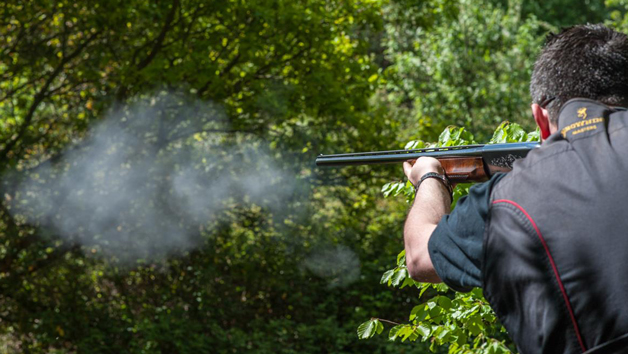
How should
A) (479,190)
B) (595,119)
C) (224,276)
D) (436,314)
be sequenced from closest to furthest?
(595,119) → (479,190) → (436,314) → (224,276)

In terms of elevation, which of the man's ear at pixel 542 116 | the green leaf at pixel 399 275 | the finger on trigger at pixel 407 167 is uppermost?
the finger on trigger at pixel 407 167

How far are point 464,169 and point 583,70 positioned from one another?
686mm

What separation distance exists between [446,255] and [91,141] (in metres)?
5.97

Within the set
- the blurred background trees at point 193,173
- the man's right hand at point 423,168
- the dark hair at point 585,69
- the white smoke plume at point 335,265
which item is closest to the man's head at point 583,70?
the dark hair at point 585,69

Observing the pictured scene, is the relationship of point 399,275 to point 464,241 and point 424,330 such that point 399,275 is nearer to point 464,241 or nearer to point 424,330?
point 424,330

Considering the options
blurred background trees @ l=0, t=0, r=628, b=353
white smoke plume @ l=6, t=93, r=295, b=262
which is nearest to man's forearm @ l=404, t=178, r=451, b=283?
blurred background trees @ l=0, t=0, r=628, b=353

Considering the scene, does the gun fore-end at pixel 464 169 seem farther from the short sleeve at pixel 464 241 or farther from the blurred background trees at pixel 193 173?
the blurred background trees at pixel 193 173

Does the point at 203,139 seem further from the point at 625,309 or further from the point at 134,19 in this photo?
the point at 625,309

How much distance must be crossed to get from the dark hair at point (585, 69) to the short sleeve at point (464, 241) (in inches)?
9.1

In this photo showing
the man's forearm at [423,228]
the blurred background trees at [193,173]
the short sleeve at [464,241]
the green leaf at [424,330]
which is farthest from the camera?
the blurred background trees at [193,173]

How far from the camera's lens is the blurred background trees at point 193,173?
6.77 meters

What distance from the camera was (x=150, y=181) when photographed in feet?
23.8

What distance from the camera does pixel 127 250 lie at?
295 inches

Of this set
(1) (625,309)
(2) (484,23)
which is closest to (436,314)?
(1) (625,309)
